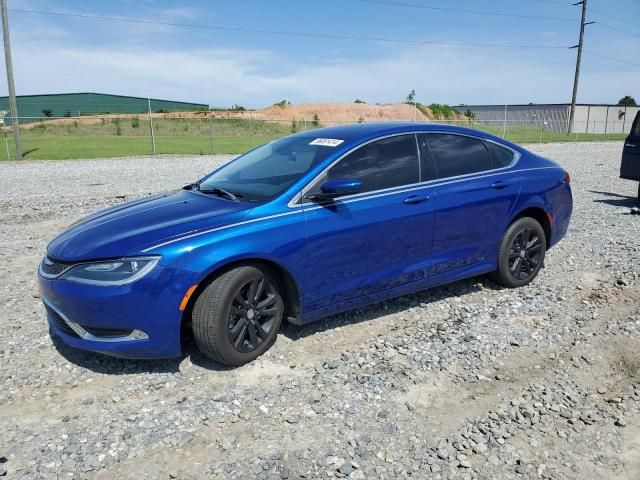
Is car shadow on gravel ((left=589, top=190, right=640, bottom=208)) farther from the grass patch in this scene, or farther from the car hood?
the grass patch

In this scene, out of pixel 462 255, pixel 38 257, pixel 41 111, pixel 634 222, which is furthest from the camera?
pixel 41 111

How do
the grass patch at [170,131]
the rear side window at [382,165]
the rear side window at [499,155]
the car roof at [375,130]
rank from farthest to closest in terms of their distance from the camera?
the grass patch at [170,131] → the rear side window at [499,155] → the car roof at [375,130] → the rear side window at [382,165]

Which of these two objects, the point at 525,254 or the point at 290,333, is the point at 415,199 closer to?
the point at 290,333

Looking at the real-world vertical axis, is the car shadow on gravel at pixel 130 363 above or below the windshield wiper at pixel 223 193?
below

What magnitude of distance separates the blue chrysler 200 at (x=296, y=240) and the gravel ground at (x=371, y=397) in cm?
29

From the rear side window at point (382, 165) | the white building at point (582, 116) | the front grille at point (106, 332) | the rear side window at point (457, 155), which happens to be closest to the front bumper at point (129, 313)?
the front grille at point (106, 332)

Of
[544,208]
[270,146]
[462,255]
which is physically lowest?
[462,255]

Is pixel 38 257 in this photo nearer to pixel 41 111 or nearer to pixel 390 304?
pixel 390 304

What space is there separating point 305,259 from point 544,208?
9.30 ft

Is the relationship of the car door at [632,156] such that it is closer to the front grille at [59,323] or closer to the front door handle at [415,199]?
the front door handle at [415,199]

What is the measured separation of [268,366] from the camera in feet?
12.3

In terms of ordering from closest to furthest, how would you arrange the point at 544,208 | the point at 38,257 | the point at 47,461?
1. the point at 47,461
2. the point at 544,208
3. the point at 38,257

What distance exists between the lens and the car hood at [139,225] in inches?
134

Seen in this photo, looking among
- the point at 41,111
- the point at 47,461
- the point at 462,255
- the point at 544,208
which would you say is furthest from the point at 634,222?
the point at 41,111
